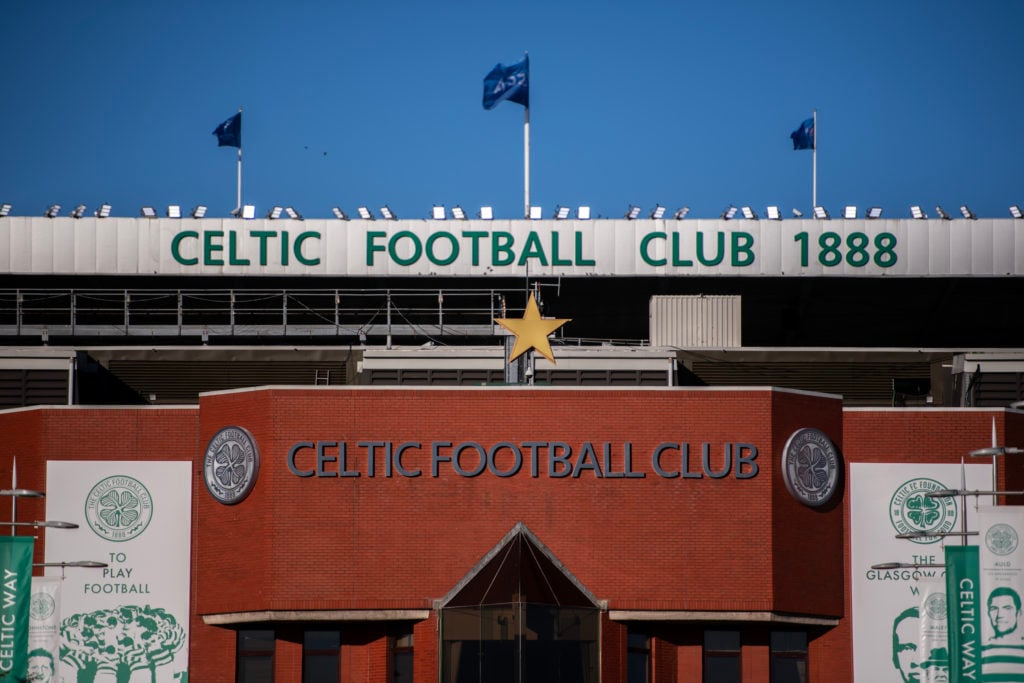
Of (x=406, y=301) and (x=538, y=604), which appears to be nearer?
(x=538, y=604)

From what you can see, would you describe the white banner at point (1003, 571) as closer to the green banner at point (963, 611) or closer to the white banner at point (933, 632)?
the green banner at point (963, 611)

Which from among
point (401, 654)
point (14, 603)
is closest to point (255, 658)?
point (401, 654)

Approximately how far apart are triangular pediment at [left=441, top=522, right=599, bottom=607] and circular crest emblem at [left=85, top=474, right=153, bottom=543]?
9.50 m

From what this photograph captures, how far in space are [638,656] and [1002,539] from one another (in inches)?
516

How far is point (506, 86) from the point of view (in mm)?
67750

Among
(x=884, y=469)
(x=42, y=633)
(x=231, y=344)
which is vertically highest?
(x=231, y=344)

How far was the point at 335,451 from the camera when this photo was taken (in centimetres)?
5159

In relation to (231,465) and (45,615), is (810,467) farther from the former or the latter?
(45,615)

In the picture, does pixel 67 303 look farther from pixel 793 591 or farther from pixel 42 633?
pixel 793 591

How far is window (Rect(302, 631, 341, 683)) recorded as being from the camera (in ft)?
171

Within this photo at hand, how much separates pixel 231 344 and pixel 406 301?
257 inches

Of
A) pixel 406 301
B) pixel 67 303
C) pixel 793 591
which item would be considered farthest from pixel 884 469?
pixel 67 303

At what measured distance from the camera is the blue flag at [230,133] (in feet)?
231

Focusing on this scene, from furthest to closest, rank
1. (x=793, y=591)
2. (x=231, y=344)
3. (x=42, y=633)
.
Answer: (x=231, y=344), (x=793, y=591), (x=42, y=633)
